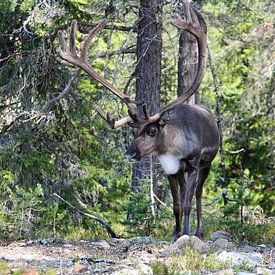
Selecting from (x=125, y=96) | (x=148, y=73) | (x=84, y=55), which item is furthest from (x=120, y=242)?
(x=148, y=73)

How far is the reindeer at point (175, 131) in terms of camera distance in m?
9.30

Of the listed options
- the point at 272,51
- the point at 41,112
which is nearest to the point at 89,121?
the point at 41,112

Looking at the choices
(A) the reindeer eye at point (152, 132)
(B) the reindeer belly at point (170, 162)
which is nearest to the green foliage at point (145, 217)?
(B) the reindeer belly at point (170, 162)

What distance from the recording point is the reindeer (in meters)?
9.30

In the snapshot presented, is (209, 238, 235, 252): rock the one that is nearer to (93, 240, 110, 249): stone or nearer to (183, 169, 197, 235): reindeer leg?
(183, 169, 197, 235): reindeer leg

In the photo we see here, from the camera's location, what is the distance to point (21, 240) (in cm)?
986

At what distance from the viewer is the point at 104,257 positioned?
27.1 feet

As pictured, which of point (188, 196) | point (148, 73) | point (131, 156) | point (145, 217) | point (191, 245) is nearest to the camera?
point (191, 245)

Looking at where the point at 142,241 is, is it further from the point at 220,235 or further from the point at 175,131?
the point at 175,131

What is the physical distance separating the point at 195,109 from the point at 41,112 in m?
3.02

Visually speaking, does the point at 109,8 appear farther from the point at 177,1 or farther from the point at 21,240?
the point at 21,240

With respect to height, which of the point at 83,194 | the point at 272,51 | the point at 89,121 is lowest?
the point at 83,194

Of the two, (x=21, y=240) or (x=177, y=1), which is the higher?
(x=177, y=1)

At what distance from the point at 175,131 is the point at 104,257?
220 cm
